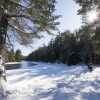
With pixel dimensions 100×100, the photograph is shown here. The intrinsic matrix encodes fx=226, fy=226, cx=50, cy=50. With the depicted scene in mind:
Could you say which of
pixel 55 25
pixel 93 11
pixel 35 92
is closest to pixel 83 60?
pixel 93 11

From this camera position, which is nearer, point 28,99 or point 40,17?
point 28,99

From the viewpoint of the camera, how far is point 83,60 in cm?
6338

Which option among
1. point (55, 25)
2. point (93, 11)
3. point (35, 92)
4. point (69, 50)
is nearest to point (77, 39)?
point (69, 50)

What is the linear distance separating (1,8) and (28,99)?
659 cm

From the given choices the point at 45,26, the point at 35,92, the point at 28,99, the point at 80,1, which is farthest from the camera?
the point at 80,1

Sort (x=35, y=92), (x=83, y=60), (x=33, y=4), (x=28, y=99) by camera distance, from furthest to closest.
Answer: (x=83, y=60) < (x=33, y=4) < (x=35, y=92) < (x=28, y=99)

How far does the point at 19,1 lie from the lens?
15438 millimetres

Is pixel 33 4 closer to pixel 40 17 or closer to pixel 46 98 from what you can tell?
pixel 40 17

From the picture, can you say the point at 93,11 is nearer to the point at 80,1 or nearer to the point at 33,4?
the point at 80,1

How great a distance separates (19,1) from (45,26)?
2703mm

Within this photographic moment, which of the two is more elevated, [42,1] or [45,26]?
[42,1]

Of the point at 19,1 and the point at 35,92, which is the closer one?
the point at 35,92

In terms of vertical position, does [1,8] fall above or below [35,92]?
above

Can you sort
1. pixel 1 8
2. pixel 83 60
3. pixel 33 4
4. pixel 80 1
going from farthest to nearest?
pixel 83 60
pixel 80 1
pixel 33 4
pixel 1 8
